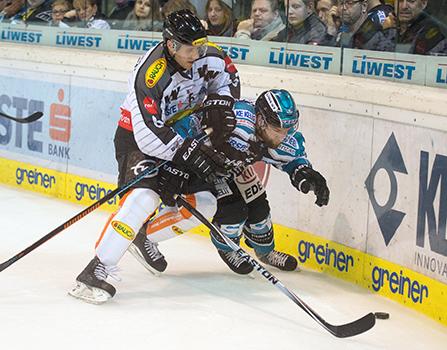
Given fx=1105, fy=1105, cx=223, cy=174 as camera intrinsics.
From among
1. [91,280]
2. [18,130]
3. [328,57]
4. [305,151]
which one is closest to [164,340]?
[91,280]

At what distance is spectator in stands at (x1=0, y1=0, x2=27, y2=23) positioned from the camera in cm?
751

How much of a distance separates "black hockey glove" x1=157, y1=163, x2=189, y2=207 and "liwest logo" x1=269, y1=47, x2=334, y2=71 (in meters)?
1.18

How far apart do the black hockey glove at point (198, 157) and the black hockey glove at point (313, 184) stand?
1.28 ft

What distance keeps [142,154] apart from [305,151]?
0.87 m

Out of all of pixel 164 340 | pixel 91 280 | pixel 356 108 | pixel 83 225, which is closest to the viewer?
pixel 164 340

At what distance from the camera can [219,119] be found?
4.75 meters

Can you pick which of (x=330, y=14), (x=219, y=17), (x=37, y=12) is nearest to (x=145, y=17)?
(x=219, y=17)

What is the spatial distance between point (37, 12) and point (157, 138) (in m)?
3.19

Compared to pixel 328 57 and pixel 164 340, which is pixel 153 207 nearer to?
pixel 164 340

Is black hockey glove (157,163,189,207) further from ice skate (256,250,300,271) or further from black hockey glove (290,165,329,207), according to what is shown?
ice skate (256,250,300,271)

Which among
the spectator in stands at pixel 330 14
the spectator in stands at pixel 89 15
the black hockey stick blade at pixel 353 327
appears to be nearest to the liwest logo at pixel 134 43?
the spectator in stands at pixel 89 15

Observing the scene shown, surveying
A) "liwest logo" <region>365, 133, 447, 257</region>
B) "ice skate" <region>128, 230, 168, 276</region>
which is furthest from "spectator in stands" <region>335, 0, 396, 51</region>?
"ice skate" <region>128, 230, 168, 276</region>

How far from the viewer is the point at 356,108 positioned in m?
5.10

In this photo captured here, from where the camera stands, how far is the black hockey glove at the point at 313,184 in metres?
4.69
